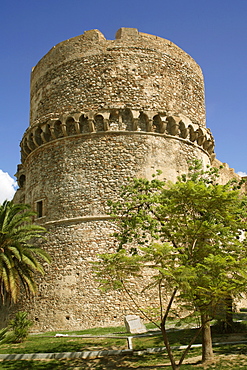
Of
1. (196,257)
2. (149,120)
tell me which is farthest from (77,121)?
(196,257)

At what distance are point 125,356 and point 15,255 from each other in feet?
18.0

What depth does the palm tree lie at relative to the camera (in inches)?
513

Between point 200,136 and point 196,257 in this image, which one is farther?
point 200,136

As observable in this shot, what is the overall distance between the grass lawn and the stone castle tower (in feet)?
8.32

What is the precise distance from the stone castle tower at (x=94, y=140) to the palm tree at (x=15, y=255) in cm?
74

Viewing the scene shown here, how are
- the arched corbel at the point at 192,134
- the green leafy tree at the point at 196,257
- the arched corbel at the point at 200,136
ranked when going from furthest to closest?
the arched corbel at the point at 200,136
the arched corbel at the point at 192,134
the green leafy tree at the point at 196,257

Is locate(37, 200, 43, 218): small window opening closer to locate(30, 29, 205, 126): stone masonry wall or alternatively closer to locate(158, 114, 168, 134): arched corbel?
locate(30, 29, 205, 126): stone masonry wall

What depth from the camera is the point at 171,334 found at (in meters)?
11.5

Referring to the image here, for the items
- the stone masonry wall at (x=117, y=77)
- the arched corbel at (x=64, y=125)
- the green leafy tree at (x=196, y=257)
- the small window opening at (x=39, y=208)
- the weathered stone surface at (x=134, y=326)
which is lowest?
the weathered stone surface at (x=134, y=326)

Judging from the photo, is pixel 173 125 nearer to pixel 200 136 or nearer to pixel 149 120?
pixel 149 120

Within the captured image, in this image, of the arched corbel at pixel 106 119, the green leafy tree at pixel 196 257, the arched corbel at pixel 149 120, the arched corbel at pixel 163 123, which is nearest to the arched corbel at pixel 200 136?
the arched corbel at pixel 163 123

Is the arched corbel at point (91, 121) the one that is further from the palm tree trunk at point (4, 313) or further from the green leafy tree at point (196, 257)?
the palm tree trunk at point (4, 313)

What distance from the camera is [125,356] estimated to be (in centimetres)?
963

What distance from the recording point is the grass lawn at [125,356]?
8742 mm
